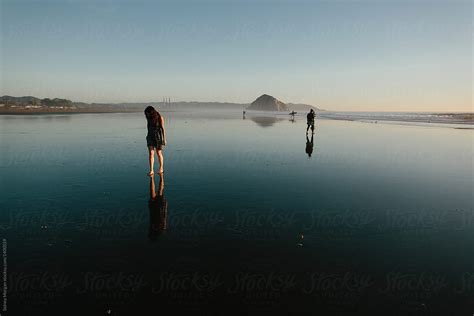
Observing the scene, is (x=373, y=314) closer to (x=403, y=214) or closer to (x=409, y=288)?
(x=409, y=288)

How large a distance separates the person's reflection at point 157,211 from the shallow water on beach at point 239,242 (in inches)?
2.2

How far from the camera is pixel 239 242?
5414 mm

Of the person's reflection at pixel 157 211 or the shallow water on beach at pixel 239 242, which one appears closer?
the shallow water on beach at pixel 239 242

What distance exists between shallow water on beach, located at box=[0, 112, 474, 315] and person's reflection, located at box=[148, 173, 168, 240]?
6 cm

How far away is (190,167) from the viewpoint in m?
12.3

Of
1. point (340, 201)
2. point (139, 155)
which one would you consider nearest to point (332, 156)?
point (340, 201)

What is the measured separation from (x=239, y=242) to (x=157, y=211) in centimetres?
265

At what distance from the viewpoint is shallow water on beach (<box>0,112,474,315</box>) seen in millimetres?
3941

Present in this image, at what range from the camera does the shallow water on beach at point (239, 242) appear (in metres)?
3.94

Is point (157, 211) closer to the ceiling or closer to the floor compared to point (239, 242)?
closer to the ceiling

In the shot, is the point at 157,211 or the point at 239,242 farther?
the point at 157,211

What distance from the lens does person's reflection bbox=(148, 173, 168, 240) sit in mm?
5852

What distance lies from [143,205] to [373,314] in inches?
228

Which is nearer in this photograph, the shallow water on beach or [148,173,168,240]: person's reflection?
the shallow water on beach
